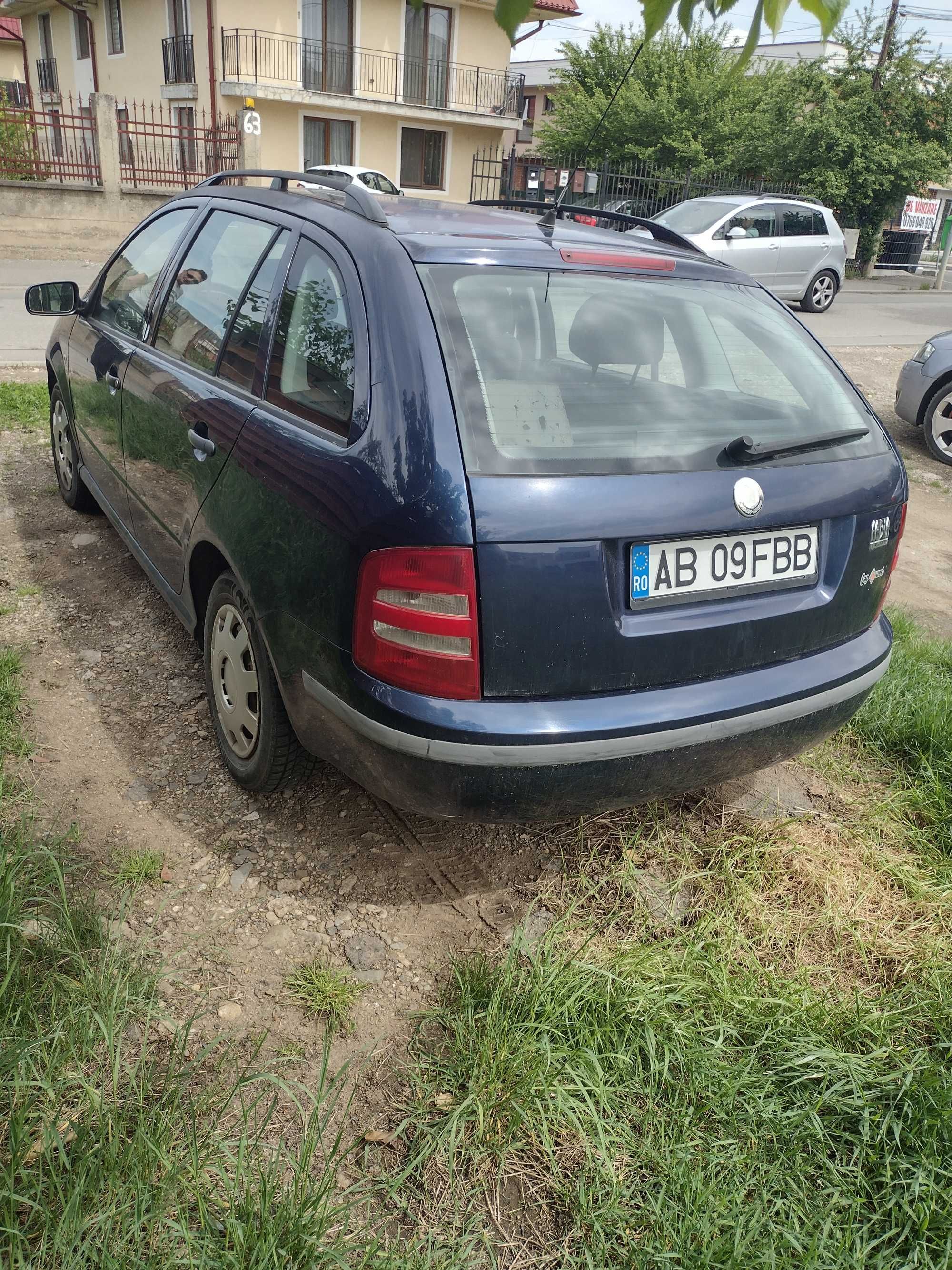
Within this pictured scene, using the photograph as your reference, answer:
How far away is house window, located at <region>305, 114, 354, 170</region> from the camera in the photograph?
3128 cm

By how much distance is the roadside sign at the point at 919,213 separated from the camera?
28469mm

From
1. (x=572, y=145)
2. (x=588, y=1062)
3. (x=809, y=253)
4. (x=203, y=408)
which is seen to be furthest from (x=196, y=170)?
(x=588, y=1062)

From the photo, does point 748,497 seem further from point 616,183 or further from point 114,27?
point 114,27

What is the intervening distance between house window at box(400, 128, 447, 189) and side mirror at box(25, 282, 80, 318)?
31541 millimetres

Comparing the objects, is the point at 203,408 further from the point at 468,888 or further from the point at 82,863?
the point at 468,888

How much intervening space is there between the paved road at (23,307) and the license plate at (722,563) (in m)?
8.05

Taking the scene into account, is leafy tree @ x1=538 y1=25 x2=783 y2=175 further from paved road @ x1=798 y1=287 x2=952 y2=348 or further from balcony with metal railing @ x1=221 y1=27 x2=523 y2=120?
paved road @ x1=798 y1=287 x2=952 y2=348

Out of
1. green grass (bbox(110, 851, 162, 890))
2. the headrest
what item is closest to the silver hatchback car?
the headrest

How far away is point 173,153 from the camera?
2322 centimetres

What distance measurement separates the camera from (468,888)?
2914 mm

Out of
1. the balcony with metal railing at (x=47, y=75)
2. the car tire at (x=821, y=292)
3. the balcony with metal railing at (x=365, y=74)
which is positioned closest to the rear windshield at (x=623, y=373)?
the car tire at (x=821, y=292)

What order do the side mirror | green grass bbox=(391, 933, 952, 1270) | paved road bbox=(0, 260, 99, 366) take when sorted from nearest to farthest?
green grass bbox=(391, 933, 952, 1270), the side mirror, paved road bbox=(0, 260, 99, 366)

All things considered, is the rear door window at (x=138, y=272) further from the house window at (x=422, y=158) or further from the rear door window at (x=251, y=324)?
the house window at (x=422, y=158)

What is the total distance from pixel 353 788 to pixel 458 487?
4.77ft
